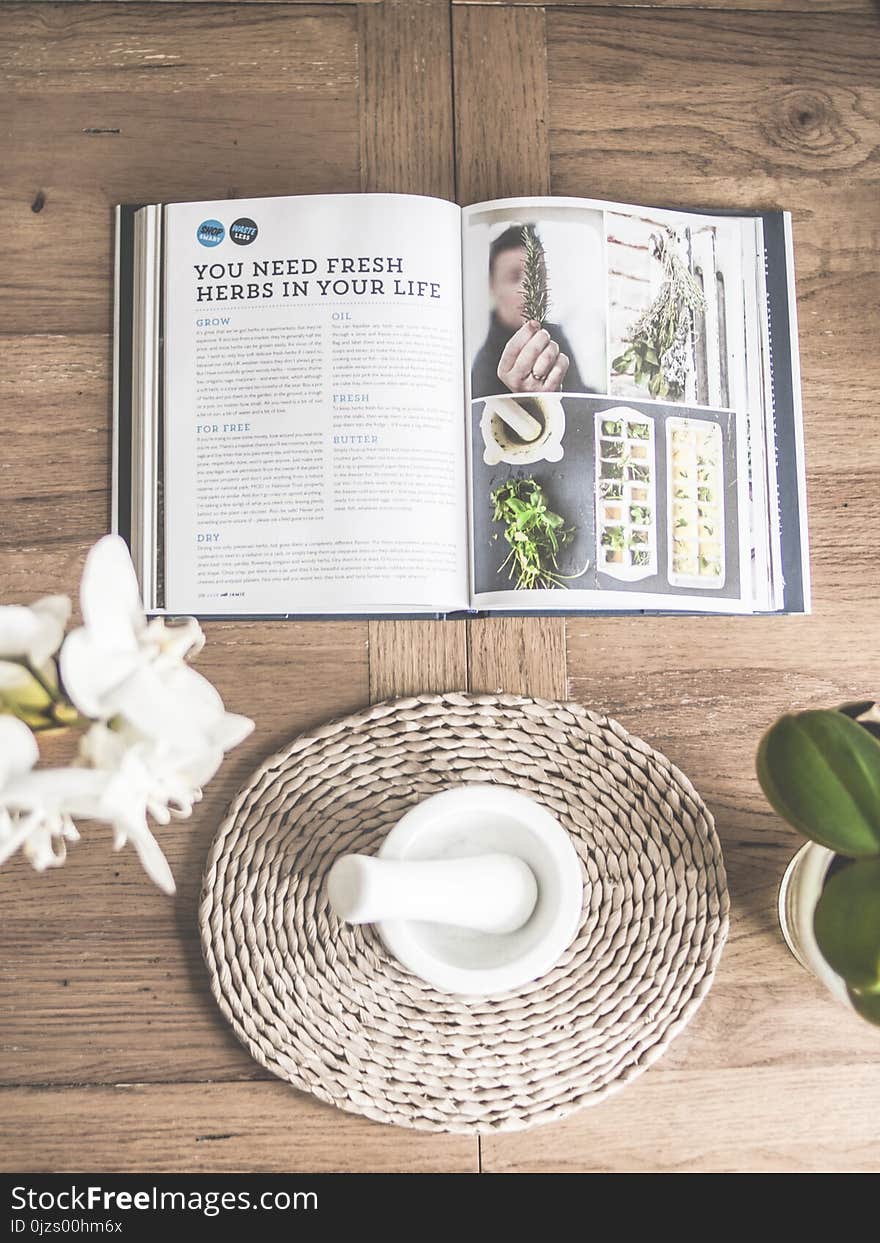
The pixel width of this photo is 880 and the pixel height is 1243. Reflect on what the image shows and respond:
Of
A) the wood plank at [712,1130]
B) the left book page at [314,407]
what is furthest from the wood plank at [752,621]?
the left book page at [314,407]

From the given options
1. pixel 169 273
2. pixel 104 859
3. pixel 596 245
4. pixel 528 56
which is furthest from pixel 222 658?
pixel 528 56

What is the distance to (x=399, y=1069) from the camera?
656 mm

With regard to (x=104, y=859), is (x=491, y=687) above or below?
above

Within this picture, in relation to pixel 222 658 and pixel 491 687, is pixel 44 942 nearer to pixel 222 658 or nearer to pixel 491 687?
pixel 222 658

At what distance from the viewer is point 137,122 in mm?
749

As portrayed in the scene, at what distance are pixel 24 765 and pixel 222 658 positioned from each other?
33cm

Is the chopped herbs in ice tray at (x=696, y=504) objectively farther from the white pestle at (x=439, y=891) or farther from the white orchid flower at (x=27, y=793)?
the white orchid flower at (x=27, y=793)

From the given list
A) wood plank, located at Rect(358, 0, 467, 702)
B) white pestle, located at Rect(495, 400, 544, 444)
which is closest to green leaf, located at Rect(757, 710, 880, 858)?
white pestle, located at Rect(495, 400, 544, 444)

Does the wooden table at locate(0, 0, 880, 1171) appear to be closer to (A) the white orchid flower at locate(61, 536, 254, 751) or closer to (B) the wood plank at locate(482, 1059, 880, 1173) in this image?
(B) the wood plank at locate(482, 1059, 880, 1173)

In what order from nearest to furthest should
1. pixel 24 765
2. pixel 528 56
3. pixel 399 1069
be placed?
pixel 24 765, pixel 399 1069, pixel 528 56

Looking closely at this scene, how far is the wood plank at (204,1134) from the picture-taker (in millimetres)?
668

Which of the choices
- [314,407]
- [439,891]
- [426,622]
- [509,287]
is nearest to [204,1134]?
[439,891]

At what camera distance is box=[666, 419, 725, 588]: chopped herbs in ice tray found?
716 mm

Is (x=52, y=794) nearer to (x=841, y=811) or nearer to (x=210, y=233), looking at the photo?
(x=841, y=811)
